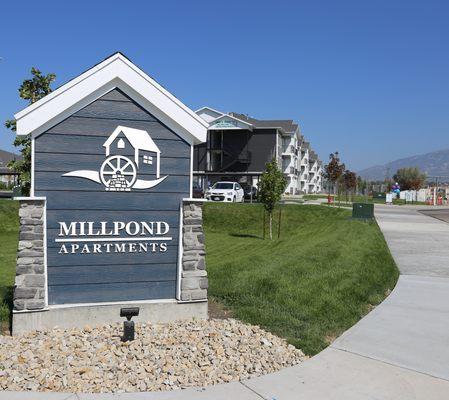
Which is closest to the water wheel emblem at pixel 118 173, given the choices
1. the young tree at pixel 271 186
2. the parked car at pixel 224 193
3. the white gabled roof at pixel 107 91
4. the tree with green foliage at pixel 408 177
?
the white gabled roof at pixel 107 91

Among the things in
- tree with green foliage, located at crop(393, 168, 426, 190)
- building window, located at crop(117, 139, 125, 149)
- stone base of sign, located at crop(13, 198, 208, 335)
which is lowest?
stone base of sign, located at crop(13, 198, 208, 335)

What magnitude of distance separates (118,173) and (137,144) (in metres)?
0.47

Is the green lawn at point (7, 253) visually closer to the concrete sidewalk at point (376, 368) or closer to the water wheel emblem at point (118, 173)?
the water wheel emblem at point (118, 173)

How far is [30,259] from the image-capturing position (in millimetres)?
6332

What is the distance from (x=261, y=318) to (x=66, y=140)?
11.7 ft

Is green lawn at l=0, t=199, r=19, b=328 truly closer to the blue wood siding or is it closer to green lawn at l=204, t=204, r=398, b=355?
the blue wood siding

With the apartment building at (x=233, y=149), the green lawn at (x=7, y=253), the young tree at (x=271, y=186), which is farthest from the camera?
the apartment building at (x=233, y=149)

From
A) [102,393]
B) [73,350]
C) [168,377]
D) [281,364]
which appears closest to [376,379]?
[281,364]

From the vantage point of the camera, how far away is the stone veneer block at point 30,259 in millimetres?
6273

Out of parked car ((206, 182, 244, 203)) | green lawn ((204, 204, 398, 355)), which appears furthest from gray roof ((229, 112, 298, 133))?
green lawn ((204, 204, 398, 355))

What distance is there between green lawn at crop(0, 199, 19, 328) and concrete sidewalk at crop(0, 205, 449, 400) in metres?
2.93

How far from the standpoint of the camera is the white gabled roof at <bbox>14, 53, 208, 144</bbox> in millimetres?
6375

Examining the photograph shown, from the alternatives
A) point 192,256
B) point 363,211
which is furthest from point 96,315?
point 363,211

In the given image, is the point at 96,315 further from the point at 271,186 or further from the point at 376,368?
the point at 271,186
